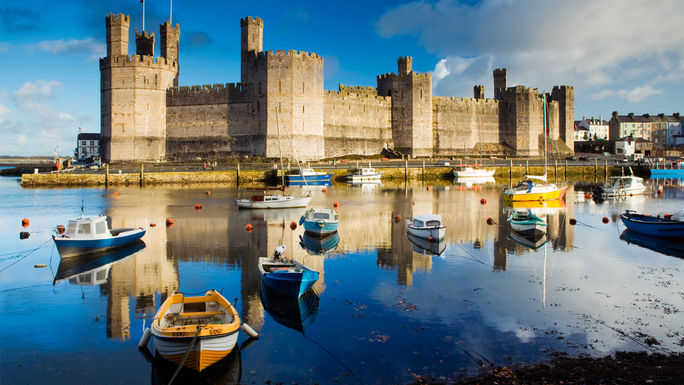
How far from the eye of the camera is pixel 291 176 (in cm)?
4003

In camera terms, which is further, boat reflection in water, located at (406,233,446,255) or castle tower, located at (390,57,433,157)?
castle tower, located at (390,57,433,157)

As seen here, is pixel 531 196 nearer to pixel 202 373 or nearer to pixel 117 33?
pixel 202 373

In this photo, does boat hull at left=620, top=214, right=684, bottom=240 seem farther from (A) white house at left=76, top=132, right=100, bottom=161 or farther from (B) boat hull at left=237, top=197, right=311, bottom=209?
(A) white house at left=76, top=132, right=100, bottom=161

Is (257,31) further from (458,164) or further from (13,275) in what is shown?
(13,275)

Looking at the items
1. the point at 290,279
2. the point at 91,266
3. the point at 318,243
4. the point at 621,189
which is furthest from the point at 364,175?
the point at 290,279

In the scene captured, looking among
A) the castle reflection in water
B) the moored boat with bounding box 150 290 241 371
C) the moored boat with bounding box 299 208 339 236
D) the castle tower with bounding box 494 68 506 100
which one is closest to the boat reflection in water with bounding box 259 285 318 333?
the castle reflection in water

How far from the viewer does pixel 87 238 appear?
51.9 feet

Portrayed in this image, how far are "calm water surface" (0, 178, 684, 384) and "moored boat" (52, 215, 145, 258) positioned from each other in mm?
438

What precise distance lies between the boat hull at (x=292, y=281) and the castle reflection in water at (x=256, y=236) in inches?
20.5

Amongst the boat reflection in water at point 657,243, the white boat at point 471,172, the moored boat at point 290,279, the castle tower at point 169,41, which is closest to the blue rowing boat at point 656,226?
the boat reflection in water at point 657,243

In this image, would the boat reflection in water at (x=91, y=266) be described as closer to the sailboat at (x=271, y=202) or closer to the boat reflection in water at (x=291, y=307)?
the boat reflection in water at (x=291, y=307)

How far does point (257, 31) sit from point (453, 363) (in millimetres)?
41912

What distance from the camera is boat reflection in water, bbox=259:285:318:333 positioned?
9734 millimetres

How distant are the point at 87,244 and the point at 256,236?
5299 mm
